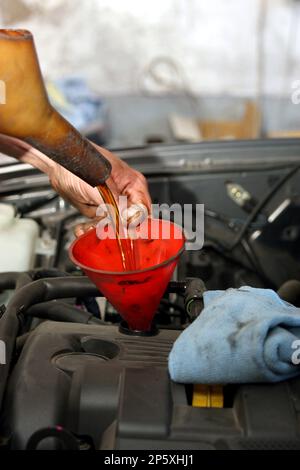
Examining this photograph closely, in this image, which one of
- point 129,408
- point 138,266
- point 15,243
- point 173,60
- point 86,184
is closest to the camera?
point 129,408

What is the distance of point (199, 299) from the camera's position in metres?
0.99

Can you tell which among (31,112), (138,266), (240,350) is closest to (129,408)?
(240,350)

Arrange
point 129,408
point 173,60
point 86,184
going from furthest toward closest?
point 173,60
point 86,184
point 129,408

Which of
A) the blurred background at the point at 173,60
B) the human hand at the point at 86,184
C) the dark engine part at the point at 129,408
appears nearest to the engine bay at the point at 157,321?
the dark engine part at the point at 129,408

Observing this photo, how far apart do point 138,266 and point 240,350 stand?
32 cm

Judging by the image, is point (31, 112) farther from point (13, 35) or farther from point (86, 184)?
point (86, 184)

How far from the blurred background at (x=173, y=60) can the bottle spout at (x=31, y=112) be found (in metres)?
2.95

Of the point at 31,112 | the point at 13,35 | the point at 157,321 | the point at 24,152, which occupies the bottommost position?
the point at 157,321

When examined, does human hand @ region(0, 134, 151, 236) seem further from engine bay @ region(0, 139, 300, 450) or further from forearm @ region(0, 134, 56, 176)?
engine bay @ region(0, 139, 300, 450)

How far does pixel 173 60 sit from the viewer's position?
4152 mm

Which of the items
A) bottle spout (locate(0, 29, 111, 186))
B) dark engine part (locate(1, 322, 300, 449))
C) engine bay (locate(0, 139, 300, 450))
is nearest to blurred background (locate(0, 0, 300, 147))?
engine bay (locate(0, 139, 300, 450))

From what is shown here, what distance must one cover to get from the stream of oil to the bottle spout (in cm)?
11
